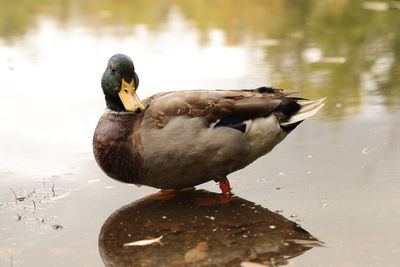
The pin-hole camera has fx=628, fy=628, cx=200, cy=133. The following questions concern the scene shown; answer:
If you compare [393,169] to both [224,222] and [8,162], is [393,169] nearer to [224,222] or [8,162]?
[224,222]

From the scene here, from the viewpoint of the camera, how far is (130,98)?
373 centimetres

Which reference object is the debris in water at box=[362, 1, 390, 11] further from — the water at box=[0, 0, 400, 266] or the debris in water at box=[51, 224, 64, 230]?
the debris in water at box=[51, 224, 64, 230]

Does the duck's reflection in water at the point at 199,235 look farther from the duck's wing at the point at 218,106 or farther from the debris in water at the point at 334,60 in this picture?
the debris in water at the point at 334,60

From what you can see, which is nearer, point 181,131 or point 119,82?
point 181,131

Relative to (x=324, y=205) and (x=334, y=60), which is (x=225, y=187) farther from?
(x=334, y=60)

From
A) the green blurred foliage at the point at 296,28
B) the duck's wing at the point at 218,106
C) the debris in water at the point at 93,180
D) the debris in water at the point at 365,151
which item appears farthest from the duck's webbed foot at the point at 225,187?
the green blurred foliage at the point at 296,28

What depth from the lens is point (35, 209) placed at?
12.0 feet

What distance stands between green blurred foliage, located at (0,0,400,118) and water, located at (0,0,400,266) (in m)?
0.03

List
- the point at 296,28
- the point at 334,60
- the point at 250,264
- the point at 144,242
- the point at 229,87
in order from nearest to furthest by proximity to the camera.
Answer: the point at 250,264, the point at 144,242, the point at 229,87, the point at 334,60, the point at 296,28

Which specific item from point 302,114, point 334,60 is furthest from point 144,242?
point 334,60

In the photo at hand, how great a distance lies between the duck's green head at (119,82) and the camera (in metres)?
3.76

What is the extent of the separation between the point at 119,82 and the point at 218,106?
0.61 m

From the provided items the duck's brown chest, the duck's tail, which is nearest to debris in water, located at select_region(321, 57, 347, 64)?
the duck's tail

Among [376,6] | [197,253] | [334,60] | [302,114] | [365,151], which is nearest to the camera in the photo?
[197,253]
